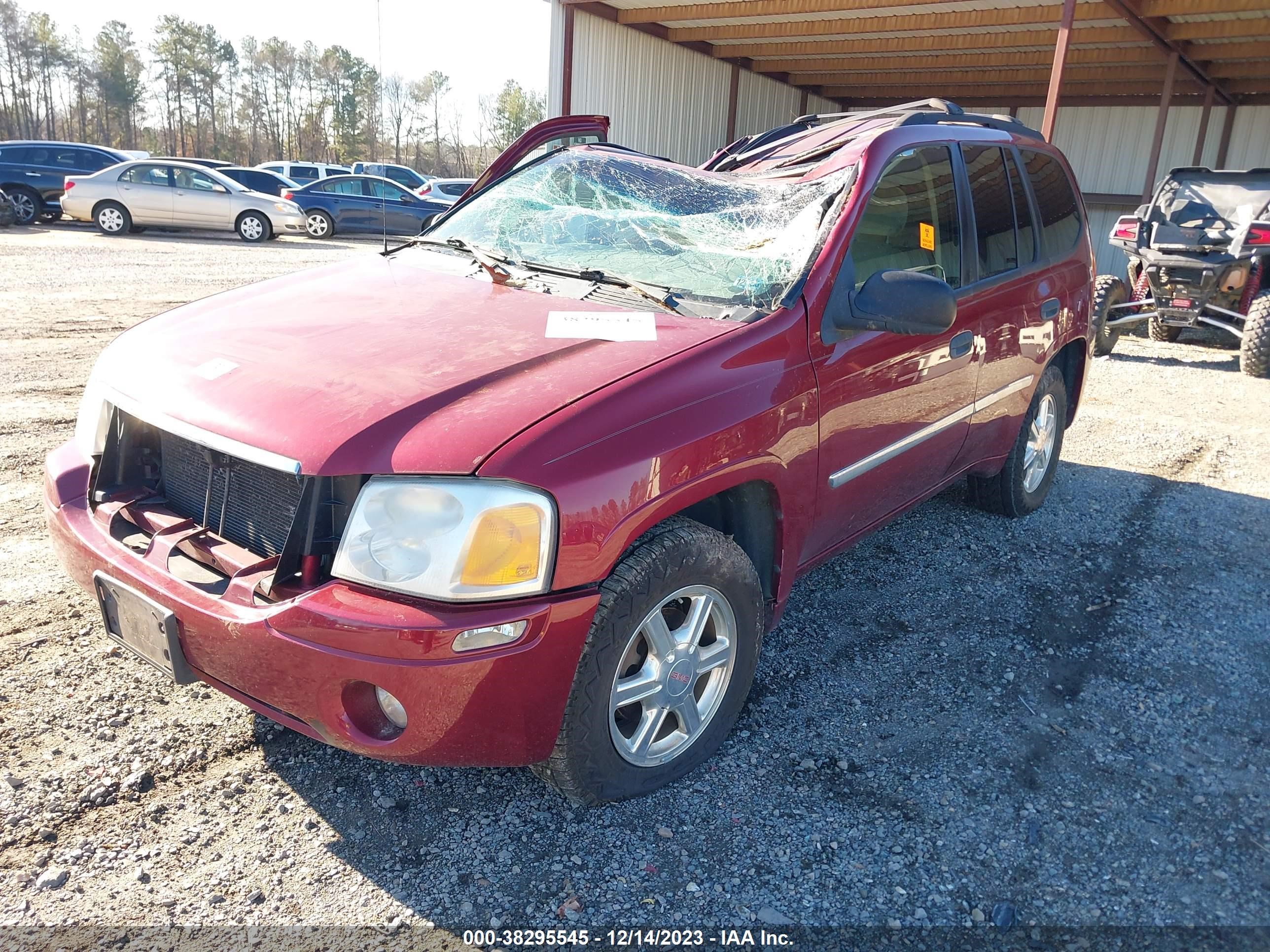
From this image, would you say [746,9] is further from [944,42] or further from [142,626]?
[142,626]

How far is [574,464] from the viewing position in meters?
2.01

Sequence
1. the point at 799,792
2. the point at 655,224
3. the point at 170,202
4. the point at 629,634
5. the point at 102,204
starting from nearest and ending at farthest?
the point at 629,634, the point at 799,792, the point at 655,224, the point at 102,204, the point at 170,202

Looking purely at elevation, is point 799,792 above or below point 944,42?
below

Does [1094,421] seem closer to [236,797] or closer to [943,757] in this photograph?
[943,757]

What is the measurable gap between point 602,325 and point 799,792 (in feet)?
4.70

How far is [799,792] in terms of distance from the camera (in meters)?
2.54

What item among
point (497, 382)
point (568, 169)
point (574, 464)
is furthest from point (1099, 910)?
point (568, 169)

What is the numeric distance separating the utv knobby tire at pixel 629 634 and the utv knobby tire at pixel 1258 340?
8.44m

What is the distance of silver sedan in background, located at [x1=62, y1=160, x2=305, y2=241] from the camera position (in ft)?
54.6

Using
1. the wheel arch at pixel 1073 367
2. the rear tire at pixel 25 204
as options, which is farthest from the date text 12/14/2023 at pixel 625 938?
the rear tire at pixel 25 204

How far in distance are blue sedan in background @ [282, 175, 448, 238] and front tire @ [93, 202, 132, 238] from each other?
126 inches

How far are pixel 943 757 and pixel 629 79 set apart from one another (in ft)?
50.5

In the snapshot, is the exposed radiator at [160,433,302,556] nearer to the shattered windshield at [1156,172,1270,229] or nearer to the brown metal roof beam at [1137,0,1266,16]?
the shattered windshield at [1156,172,1270,229]


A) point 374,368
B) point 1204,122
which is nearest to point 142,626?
point 374,368
